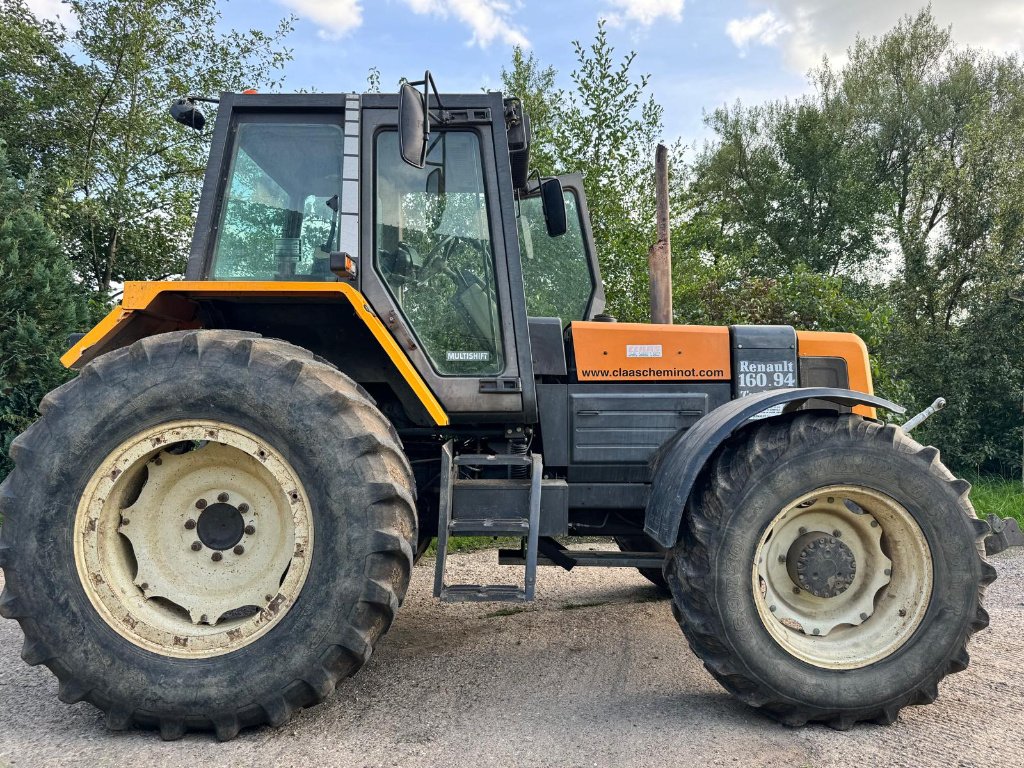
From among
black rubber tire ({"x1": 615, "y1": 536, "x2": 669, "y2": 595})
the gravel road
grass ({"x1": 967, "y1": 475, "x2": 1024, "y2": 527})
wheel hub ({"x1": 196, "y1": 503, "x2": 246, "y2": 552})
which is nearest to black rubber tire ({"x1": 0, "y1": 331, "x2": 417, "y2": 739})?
the gravel road

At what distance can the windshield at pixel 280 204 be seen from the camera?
3131mm

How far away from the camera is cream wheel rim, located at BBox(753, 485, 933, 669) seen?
275cm

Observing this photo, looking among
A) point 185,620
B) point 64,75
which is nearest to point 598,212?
point 185,620

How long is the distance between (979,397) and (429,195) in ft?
37.1

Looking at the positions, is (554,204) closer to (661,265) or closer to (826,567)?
(661,265)

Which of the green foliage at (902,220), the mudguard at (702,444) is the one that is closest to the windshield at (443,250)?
the mudguard at (702,444)

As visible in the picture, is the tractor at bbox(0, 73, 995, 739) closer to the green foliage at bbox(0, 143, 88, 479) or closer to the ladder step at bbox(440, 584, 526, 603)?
the ladder step at bbox(440, 584, 526, 603)

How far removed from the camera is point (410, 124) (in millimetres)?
2674

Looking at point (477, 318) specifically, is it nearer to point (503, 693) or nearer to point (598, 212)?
point (503, 693)

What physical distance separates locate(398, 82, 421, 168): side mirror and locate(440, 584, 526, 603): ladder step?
168cm

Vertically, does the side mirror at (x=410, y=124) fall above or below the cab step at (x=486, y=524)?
above

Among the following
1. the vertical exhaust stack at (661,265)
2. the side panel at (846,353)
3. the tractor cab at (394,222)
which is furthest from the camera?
the vertical exhaust stack at (661,265)

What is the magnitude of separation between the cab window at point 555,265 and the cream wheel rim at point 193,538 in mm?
1731

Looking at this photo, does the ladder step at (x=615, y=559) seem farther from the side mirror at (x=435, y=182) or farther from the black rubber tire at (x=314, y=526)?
the side mirror at (x=435, y=182)
